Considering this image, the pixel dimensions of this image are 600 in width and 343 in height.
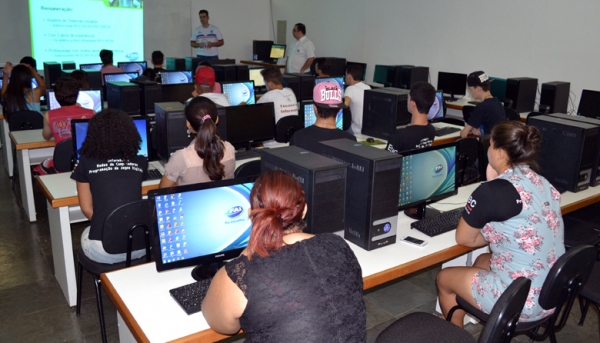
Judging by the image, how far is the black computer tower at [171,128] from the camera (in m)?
3.43

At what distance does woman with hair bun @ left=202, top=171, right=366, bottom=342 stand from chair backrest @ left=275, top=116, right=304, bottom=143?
10.8 ft

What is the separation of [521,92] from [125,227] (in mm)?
5351

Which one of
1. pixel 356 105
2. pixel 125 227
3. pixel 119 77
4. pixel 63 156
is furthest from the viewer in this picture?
pixel 119 77

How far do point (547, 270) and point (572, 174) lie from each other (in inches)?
51.9

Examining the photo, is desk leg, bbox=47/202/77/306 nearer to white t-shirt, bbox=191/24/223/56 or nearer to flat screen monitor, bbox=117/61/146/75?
flat screen monitor, bbox=117/61/146/75

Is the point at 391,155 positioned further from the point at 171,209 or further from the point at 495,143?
the point at 171,209

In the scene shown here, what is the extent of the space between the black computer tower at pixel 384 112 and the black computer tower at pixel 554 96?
7.06ft

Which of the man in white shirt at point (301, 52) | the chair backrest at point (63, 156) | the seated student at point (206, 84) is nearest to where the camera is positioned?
the chair backrest at point (63, 156)

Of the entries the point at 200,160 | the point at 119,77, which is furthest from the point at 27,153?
the point at 119,77

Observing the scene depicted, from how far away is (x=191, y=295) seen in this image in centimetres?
186

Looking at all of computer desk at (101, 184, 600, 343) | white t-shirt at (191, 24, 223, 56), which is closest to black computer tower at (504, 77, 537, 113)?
computer desk at (101, 184, 600, 343)

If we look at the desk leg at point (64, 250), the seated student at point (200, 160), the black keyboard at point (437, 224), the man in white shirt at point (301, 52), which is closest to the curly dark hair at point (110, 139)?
the seated student at point (200, 160)

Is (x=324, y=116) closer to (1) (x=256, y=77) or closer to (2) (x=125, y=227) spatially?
(2) (x=125, y=227)

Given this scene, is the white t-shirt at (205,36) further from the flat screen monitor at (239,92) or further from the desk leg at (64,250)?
the desk leg at (64,250)
